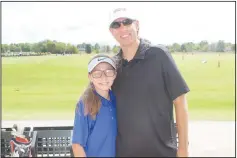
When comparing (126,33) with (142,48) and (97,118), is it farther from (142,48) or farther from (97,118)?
(97,118)

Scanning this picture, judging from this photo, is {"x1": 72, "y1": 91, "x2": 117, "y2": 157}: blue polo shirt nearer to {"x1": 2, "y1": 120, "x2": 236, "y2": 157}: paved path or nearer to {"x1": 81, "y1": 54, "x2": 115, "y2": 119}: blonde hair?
{"x1": 81, "y1": 54, "x2": 115, "y2": 119}: blonde hair

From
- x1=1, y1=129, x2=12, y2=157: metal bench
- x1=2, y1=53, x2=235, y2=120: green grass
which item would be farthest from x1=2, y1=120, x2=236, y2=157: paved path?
x1=1, y1=129, x2=12, y2=157: metal bench

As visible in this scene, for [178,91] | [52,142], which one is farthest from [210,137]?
[178,91]

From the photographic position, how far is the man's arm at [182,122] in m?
1.55

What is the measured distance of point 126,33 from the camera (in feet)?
4.98

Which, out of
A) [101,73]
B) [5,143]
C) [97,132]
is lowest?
[5,143]

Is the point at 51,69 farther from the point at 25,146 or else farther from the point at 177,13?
the point at 25,146

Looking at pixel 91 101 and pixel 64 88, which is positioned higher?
pixel 91 101

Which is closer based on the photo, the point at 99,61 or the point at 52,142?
the point at 99,61

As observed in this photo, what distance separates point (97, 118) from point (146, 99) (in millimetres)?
198

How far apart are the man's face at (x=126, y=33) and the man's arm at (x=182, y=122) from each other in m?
0.29

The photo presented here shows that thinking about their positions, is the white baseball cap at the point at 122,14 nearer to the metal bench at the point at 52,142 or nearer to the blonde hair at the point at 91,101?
the blonde hair at the point at 91,101

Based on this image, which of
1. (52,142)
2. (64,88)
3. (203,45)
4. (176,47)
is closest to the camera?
(52,142)

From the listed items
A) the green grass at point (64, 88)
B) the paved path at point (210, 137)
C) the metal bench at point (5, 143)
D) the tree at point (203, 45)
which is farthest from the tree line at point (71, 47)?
the metal bench at point (5, 143)
